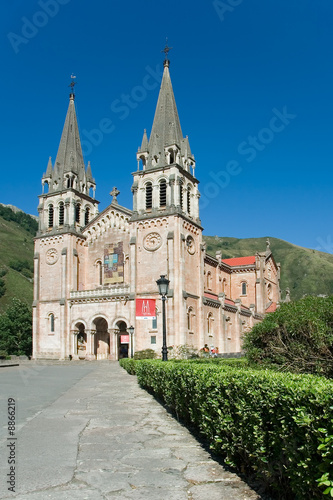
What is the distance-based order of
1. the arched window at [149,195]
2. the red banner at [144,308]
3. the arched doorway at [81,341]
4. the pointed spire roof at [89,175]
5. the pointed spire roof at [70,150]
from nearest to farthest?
the red banner at [144,308]
the arched window at [149,195]
the arched doorway at [81,341]
the pointed spire roof at [70,150]
the pointed spire roof at [89,175]

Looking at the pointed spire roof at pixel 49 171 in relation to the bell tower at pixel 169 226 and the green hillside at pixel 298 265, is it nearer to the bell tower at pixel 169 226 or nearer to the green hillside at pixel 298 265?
the bell tower at pixel 169 226

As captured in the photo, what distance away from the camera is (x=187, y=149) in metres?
48.3

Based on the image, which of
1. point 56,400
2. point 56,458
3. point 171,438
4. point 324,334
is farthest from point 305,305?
point 56,400

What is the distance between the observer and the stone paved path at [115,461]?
6.20 metres

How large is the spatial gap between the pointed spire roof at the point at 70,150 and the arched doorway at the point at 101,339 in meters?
17.0

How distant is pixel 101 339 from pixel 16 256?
309ft

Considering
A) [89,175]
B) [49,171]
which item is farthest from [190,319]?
[49,171]

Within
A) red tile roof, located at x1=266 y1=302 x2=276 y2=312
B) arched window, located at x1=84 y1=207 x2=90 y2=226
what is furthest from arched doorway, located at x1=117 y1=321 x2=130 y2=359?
red tile roof, located at x1=266 y1=302 x2=276 y2=312

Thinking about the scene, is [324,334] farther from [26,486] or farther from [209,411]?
[26,486]

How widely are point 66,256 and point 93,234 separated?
398 cm

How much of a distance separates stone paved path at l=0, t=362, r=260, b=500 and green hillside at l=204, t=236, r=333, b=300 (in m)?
111

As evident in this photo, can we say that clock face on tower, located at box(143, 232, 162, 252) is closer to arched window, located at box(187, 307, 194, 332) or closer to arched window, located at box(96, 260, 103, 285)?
arched window, located at box(187, 307, 194, 332)

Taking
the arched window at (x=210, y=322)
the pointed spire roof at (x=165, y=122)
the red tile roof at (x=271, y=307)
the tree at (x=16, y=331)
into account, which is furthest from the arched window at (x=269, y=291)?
the tree at (x=16, y=331)

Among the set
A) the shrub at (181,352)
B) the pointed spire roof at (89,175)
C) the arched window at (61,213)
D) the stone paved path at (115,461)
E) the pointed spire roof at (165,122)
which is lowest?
the shrub at (181,352)
